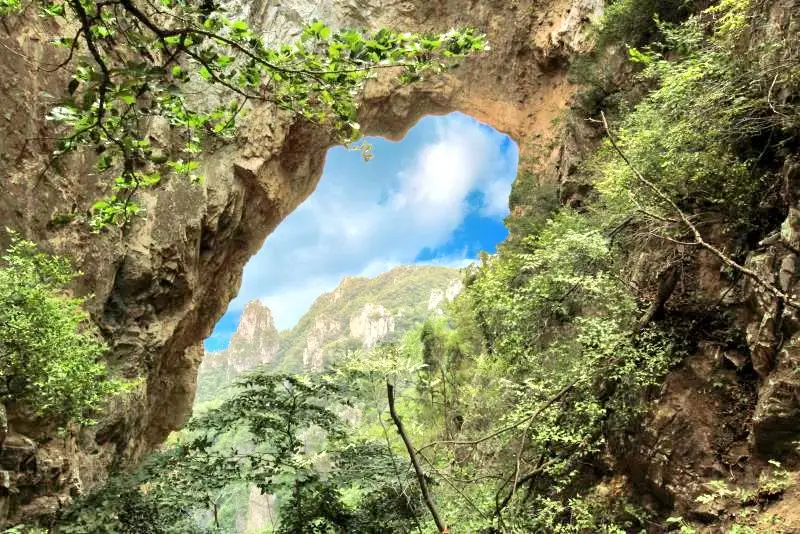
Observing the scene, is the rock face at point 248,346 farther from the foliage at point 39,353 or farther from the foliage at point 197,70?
the foliage at point 197,70

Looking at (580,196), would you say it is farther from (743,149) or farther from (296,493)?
(296,493)

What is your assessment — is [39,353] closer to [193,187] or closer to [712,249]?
[712,249]

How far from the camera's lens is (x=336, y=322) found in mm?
61344

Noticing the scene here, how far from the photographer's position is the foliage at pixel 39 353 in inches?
198

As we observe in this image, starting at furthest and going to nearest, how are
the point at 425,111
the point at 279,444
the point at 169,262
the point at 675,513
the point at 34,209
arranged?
the point at 425,111 → the point at 169,262 → the point at 34,209 → the point at 279,444 → the point at 675,513

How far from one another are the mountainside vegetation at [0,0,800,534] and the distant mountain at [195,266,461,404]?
117ft

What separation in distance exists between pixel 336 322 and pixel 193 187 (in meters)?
50.4

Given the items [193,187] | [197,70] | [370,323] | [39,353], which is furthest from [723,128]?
[370,323]

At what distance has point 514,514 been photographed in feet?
15.1

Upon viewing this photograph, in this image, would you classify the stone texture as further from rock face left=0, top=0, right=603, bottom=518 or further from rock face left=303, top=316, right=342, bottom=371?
rock face left=0, top=0, right=603, bottom=518

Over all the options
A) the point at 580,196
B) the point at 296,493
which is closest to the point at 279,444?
the point at 296,493

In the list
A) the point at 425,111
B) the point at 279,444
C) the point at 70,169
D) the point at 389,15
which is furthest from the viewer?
the point at 425,111

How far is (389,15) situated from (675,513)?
16.3 meters

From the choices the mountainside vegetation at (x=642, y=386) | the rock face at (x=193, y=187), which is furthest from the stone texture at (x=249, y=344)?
the mountainside vegetation at (x=642, y=386)
